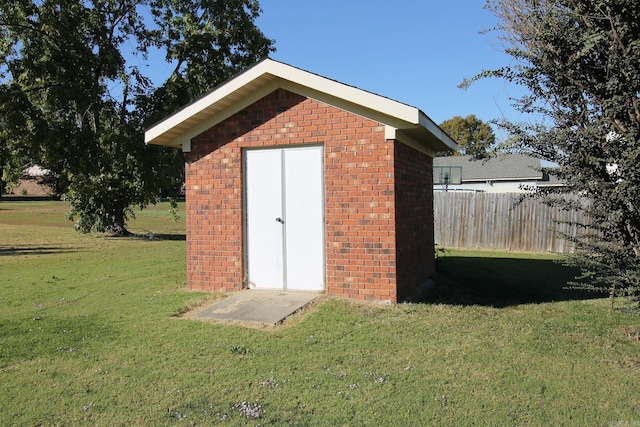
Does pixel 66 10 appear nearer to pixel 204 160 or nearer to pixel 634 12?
pixel 204 160

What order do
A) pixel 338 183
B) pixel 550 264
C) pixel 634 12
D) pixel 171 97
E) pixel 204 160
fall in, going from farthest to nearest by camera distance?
1. pixel 171 97
2. pixel 550 264
3. pixel 204 160
4. pixel 338 183
5. pixel 634 12

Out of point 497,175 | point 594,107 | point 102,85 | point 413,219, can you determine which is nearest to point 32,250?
point 102,85

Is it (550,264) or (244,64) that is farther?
(244,64)

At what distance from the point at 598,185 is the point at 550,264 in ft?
29.5

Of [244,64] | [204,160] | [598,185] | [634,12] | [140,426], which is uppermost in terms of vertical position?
[244,64]

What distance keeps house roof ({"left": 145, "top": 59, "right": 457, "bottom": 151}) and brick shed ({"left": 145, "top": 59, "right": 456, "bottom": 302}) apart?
0.06 feet

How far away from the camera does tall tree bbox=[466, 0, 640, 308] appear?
5887 mm

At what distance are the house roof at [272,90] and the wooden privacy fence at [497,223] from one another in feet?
33.0

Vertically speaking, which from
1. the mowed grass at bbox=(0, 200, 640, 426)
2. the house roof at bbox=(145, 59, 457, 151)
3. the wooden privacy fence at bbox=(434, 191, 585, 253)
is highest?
the house roof at bbox=(145, 59, 457, 151)

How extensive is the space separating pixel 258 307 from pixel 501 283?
579cm

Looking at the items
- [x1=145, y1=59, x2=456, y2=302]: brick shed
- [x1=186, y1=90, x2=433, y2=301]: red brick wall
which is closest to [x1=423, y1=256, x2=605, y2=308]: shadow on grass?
[x1=145, y1=59, x2=456, y2=302]: brick shed

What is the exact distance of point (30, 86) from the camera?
784 inches

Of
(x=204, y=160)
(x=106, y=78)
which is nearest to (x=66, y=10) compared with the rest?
(x=106, y=78)

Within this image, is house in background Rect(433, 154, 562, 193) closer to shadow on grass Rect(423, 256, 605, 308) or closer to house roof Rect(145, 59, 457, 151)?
shadow on grass Rect(423, 256, 605, 308)
